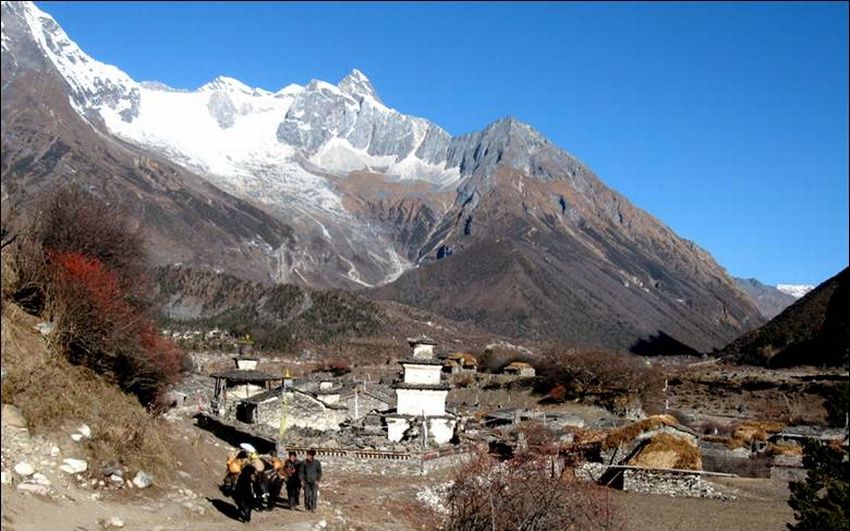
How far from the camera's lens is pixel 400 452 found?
26969 millimetres

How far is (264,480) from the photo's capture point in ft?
51.1

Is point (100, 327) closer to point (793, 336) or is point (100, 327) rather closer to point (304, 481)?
point (304, 481)

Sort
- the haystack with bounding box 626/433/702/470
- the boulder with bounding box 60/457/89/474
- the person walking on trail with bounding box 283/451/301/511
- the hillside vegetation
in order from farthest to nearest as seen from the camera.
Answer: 1. the hillside vegetation
2. the haystack with bounding box 626/433/702/470
3. the person walking on trail with bounding box 283/451/301/511
4. the boulder with bounding box 60/457/89/474

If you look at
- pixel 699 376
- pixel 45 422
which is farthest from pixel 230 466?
pixel 699 376

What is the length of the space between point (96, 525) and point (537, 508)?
8805mm

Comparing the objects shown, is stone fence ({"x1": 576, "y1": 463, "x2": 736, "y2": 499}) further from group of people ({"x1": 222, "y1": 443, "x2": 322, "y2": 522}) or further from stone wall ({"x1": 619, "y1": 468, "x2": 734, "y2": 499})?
group of people ({"x1": 222, "y1": 443, "x2": 322, "y2": 522})

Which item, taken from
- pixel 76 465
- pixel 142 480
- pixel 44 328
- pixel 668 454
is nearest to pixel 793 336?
pixel 668 454

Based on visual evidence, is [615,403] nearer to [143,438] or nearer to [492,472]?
[492,472]

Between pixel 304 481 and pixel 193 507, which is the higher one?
pixel 304 481

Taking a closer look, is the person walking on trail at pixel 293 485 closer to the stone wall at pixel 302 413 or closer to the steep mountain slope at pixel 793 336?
the stone wall at pixel 302 413

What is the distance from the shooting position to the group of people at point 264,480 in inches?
570

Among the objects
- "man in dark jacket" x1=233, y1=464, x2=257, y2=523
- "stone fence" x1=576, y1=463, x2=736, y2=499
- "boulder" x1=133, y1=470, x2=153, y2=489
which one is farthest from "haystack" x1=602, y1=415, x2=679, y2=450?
"boulder" x1=133, y1=470, x2=153, y2=489

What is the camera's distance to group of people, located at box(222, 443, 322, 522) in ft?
47.5

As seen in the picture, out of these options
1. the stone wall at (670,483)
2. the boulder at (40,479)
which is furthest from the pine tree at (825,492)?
the stone wall at (670,483)
